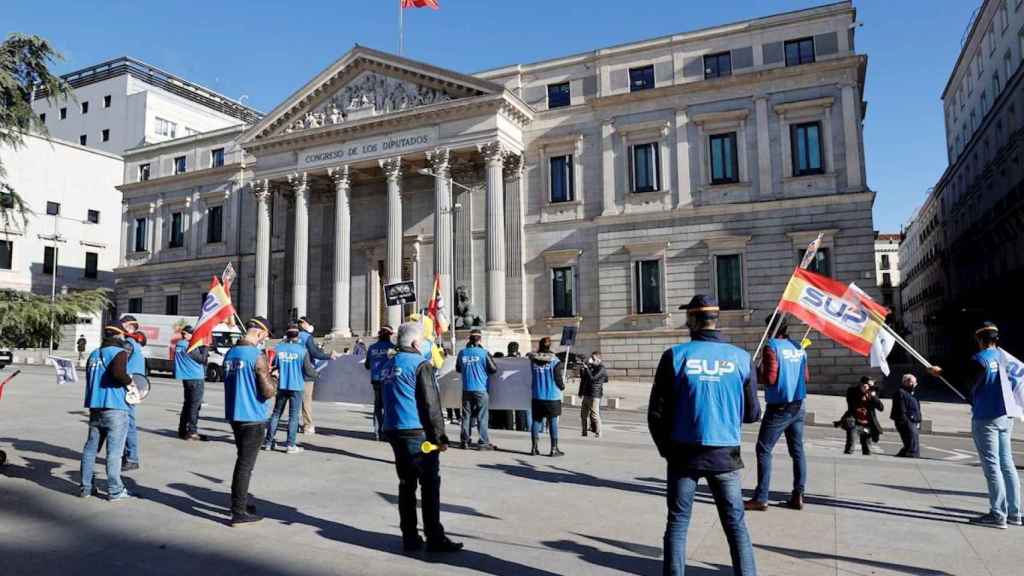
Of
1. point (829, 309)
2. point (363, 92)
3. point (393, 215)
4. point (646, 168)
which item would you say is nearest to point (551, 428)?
point (829, 309)

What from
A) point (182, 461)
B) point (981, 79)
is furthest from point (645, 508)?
point (981, 79)

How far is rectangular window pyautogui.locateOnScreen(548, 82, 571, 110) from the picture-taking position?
36.4 meters

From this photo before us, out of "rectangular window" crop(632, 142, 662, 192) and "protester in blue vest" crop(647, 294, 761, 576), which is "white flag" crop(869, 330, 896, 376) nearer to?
"protester in blue vest" crop(647, 294, 761, 576)

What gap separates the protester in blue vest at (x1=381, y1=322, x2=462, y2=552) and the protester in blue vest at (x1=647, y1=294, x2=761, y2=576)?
2.01 metres

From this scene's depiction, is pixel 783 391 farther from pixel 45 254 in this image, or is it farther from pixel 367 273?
pixel 45 254

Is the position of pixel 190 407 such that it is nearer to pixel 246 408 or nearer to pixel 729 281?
pixel 246 408

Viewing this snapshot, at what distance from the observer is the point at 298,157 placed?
40.4 m

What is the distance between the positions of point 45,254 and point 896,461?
210 feet

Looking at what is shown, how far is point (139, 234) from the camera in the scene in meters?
51.4

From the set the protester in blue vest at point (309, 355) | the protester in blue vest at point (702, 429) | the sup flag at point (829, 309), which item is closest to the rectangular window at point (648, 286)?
the protester in blue vest at point (309, 355)

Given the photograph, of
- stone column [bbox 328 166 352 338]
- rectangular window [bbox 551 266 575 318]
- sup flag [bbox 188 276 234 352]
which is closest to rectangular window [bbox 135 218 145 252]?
stone column [bbox 328 166 352 338]

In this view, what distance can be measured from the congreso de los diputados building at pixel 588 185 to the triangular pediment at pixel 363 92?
0.11m

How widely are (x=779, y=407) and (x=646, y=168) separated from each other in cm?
2782

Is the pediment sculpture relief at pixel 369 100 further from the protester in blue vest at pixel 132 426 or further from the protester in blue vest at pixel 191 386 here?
the protester in blue vest at pixel 132 426
